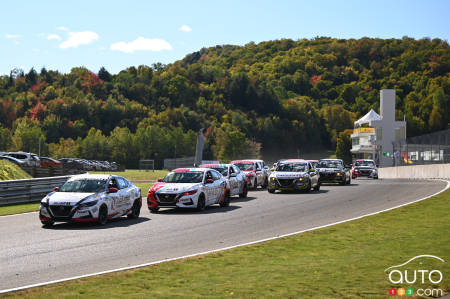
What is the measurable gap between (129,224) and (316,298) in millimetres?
10341

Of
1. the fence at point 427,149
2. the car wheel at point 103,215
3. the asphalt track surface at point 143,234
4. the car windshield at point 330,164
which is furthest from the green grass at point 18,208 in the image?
the fence at point 427,149

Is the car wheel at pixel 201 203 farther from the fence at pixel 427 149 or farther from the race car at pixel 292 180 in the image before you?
the fence at pixel 427 149

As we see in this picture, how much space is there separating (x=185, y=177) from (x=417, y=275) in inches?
552

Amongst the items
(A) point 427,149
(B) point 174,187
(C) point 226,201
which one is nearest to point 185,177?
(B) point 174,187

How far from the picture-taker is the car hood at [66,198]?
16.5 m

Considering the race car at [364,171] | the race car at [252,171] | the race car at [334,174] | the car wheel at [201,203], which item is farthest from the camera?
the race car at [364,171]

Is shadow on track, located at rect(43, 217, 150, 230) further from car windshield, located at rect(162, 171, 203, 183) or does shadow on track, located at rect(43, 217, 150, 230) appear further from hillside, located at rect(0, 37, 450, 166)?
hillside, located at rect(0, 37, 450, 166)

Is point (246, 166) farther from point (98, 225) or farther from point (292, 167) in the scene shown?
point (98, 225)

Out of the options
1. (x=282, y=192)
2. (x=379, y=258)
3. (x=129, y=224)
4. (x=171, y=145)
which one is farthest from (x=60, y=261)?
(x=171, y=145)

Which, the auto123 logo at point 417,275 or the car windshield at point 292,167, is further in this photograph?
the car windshield at point 292,167

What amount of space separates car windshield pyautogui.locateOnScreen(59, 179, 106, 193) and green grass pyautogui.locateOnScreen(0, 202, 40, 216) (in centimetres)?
397

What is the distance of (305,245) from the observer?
1214 cm

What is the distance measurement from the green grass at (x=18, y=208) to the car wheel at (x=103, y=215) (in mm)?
5163

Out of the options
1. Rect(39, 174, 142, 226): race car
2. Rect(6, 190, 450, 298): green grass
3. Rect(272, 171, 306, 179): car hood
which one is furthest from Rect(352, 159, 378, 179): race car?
Rect(6, 190, 450, 298): green grass
